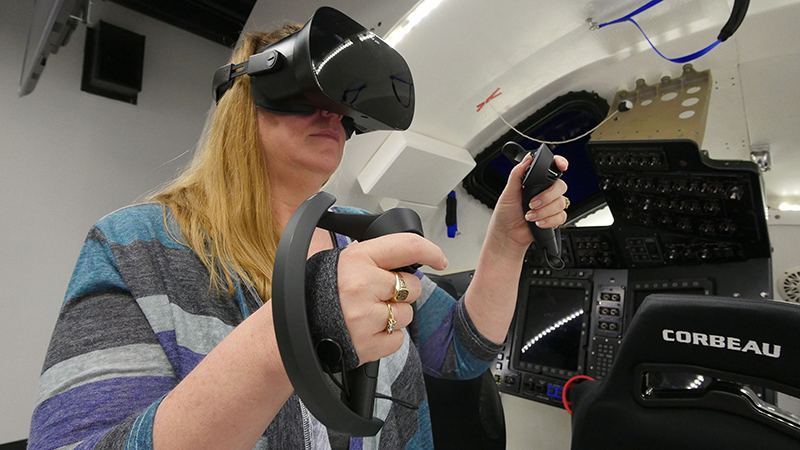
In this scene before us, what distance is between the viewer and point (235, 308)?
623 millimetres

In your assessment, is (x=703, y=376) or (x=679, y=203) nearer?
(x=703, y=376)

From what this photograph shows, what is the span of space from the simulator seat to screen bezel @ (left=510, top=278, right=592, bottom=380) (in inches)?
46.5

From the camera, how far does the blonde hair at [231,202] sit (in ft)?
2.10

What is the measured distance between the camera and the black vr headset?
2.12 ft

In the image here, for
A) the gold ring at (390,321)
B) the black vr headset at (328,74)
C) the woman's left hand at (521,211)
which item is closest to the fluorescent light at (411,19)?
the black vr headset at (328,74)

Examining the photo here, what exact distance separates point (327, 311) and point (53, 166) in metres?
3.19

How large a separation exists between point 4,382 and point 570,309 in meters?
3.26

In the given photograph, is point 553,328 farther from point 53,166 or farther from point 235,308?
point 53,166

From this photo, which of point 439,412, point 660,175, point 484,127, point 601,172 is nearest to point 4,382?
point 439,412

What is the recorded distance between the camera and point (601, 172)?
75.8 inches

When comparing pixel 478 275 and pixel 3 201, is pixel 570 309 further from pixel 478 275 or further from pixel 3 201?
pixel 3 201

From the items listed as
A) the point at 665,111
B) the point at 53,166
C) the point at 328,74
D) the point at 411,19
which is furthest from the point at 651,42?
the point at 53,166

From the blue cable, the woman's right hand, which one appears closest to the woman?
the woman's right hand

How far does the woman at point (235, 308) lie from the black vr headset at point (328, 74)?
0.04 meters
